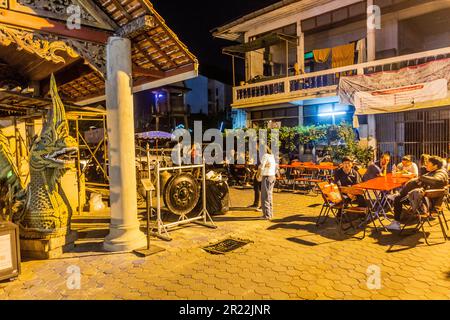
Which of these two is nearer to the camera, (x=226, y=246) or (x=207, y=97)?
(x=226, y=246)

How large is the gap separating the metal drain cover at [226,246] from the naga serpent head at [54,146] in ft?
9.48

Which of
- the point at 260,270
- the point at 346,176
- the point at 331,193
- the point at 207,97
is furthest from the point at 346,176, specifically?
the point at 207,97

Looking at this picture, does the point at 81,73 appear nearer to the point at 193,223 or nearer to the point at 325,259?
the point at 193,223

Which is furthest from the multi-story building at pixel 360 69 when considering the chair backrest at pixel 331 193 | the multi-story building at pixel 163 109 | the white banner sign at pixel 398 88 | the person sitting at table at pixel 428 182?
the multi-story building at pixel 163 109

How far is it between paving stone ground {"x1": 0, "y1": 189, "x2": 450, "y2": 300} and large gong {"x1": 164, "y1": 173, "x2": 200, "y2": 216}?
0.72 m

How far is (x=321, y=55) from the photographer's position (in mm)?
17391

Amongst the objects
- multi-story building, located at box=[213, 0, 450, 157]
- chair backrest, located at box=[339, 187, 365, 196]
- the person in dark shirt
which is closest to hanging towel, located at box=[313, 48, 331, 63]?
multi-story building, located at box=[213, 0, 450, 157]

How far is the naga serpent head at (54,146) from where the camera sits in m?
5.35

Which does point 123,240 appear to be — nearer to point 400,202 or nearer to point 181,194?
point 181,194

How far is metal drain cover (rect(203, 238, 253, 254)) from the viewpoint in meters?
5.78

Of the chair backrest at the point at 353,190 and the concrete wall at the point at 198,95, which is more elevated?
the concrete wall at the point at 198,95

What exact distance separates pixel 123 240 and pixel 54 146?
1982 millimetres

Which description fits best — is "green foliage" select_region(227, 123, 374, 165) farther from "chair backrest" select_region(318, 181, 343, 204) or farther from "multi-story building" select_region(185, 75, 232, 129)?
"multi-story building" select_region(185, 75, 232, 129)

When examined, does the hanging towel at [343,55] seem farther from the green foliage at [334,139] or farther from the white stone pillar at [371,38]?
the green foliage at [334,139]
